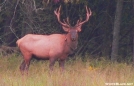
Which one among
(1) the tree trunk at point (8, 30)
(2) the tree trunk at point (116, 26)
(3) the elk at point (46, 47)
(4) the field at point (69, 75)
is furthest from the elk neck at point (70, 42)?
(1) the tree trunk at point (8, 30)

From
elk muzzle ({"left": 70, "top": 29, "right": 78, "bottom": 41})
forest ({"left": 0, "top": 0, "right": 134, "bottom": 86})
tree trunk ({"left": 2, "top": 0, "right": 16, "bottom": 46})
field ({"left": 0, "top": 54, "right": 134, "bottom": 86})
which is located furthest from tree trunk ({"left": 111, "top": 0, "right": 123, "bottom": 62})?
tree trunk ({"left": 2, "top": 0, "right": 16, "bottom": 46})

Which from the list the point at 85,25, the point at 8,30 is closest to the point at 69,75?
the point at 8,30

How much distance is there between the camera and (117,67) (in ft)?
48.4

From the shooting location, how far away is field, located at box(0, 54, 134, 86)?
11.6 m

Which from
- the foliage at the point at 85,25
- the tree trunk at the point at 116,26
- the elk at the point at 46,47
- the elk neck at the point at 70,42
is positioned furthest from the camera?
the foliage at the point at 85,25

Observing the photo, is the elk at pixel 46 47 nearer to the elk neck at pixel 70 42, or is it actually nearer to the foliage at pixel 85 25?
the elk neck at pixel 70 42

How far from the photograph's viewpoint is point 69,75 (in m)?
12.4

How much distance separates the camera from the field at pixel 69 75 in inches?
456

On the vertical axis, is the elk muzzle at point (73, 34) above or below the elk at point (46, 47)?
above

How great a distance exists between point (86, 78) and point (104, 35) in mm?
7260

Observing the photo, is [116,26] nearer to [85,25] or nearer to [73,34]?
[85,25]

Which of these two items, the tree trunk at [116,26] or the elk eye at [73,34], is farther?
the tree trunk at [116,26]

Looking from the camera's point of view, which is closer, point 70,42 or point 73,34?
point 73,34

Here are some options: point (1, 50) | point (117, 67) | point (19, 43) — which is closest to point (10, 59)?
point (1, 50)
